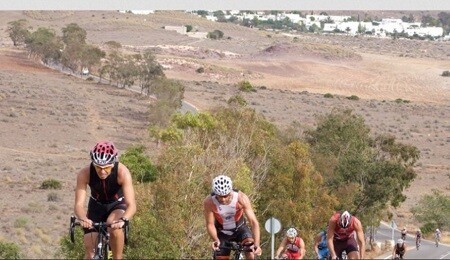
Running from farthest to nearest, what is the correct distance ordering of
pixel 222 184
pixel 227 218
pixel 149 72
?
pixel 149 72 → pixel 227 218 → pixel 222 184

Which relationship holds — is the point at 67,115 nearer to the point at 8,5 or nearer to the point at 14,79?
the point at 14,79

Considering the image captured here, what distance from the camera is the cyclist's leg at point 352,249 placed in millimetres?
11992

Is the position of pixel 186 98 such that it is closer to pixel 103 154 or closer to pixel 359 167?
pixel 359 167

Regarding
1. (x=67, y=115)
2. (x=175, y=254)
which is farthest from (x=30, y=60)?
(x=175, y=254)

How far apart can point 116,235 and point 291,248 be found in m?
4.08

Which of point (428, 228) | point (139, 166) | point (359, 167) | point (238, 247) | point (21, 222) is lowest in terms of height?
point (428, 228)

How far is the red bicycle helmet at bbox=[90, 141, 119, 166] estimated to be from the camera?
8758mm

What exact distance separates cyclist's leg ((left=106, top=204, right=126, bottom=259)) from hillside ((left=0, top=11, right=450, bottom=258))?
2280 cm

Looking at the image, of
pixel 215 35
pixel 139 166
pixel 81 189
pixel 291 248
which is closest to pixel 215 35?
pixel 215 35

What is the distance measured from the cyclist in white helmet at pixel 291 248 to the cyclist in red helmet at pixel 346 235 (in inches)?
19.1

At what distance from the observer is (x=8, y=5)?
12.1m

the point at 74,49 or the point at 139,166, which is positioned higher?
the point at 139,166

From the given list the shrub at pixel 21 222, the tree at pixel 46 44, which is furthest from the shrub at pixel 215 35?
the shrub at pixel 21 222

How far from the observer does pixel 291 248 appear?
1274 centimetres
